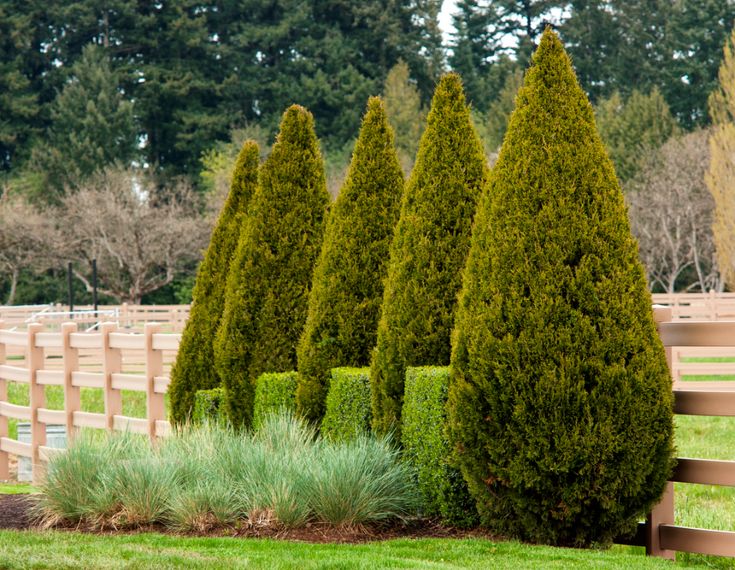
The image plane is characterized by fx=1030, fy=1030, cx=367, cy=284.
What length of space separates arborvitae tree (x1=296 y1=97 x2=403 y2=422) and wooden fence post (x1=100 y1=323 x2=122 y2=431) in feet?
11.6

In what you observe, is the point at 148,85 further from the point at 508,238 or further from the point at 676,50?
the point at 508,238

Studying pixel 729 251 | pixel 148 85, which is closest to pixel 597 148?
pixel 729 251

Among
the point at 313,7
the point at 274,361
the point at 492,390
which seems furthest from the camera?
the point at 313,7

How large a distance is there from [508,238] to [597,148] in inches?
31.0

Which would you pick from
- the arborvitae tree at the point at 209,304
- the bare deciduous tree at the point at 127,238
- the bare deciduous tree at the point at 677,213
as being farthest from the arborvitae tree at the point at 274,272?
the bare deciduous tree at the point at 677,213

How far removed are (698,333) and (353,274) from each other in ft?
9.46

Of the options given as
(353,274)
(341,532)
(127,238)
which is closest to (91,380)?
(353,274)

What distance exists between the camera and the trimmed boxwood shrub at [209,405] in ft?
30.4

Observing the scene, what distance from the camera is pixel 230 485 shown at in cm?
642

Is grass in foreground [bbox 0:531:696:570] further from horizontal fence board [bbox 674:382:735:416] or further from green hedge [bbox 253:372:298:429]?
green hedge [bbox 253:372:298:429]

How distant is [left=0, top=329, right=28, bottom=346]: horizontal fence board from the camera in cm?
1281

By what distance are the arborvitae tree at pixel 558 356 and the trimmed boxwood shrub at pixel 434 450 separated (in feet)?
0.94

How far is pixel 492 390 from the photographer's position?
5.87 metres

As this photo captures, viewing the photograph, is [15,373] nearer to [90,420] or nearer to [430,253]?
[90,420]
